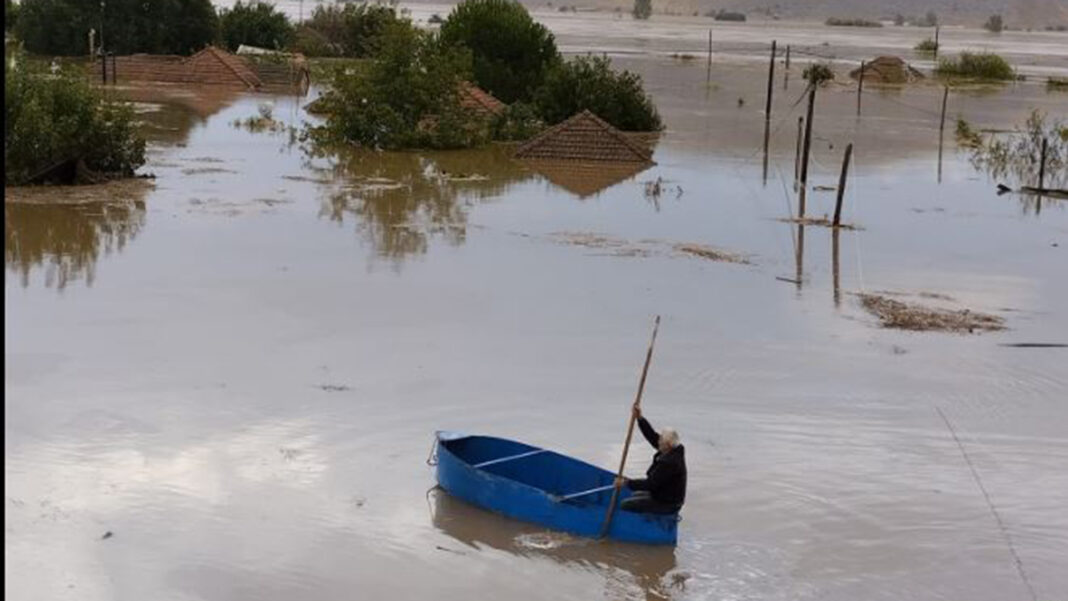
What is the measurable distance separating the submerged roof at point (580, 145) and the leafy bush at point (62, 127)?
8.41m

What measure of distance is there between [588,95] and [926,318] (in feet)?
59.9

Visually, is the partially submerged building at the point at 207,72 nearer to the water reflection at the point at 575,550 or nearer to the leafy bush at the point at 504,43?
the leafy bush at the point at 504,43

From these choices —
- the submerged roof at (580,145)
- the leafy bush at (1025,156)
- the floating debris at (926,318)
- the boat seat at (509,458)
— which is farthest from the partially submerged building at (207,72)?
the boat seat at (509,458)

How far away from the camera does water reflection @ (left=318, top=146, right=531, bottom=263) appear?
1995 cm

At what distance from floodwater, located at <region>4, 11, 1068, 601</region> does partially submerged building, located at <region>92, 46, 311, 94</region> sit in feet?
59.0

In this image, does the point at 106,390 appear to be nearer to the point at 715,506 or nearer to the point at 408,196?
the point at 715,506

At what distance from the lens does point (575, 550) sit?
352 inches

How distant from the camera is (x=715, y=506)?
9.95 m

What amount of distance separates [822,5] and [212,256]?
13525 centimetres

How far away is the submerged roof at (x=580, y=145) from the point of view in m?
29.1

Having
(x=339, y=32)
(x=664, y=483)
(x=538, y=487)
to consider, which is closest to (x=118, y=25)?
(x=339, y=32)

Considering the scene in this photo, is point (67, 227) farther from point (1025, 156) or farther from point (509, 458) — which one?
point (1025, 156)

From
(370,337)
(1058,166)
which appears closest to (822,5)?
(1058,166)

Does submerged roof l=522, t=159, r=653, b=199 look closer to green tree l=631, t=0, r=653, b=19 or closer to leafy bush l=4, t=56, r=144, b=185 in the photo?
leafy bush l=4, t=56, r=144, b=185
